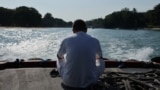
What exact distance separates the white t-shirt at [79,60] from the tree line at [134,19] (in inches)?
4272

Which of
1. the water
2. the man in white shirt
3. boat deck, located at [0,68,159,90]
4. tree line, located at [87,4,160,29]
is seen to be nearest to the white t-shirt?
the man in white shirt

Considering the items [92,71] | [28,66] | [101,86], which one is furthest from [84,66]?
[28,66]

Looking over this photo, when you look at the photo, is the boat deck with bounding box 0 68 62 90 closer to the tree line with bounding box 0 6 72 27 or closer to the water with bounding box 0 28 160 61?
the water with bounding box 0 28 160 61

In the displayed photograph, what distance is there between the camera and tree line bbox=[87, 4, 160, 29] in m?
116

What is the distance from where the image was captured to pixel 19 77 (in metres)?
7.69

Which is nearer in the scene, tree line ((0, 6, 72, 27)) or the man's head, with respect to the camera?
the man's head

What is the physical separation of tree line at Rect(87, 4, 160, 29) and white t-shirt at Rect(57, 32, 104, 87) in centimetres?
10851

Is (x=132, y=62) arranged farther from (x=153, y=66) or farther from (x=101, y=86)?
(x=101, y=86)

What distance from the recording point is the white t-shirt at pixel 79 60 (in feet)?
16.0

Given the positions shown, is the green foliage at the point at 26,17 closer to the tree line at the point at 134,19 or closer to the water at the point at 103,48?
the tree line at the point at 134,19

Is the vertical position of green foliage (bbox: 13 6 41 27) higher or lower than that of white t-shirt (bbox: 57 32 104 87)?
lower

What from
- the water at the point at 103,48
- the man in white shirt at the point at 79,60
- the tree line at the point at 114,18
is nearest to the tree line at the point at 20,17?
the tree line at the point at 114,18

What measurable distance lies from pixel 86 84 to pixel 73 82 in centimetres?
17

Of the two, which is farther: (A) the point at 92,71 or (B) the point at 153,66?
(B) the point at 153,66
